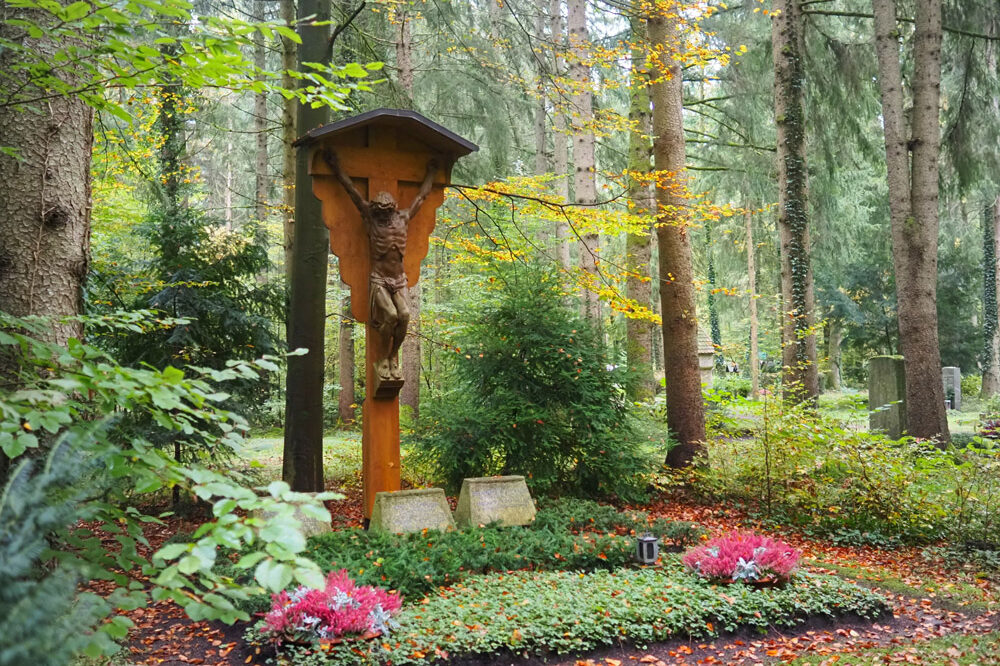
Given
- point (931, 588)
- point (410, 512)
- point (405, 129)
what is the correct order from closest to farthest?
point (931, 588)
point (410, 512)
point (405, 129)

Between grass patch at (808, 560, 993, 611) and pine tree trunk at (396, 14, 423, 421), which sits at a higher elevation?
pine tree trunk at (396, 14, 423, 421)

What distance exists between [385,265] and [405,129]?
1.32 meters

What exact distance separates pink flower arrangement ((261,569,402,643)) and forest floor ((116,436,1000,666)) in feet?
0.81

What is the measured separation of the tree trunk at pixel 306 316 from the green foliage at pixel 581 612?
285cm

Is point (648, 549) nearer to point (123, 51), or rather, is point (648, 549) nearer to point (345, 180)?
point (345, 180)

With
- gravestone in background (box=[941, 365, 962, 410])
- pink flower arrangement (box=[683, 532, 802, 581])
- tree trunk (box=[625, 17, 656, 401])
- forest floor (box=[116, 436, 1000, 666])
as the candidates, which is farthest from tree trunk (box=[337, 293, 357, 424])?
gravestone in background (box=[941, 365, 962, 410])

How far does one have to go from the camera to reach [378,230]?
6.40 meters

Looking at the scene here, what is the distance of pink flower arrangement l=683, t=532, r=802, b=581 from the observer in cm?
534

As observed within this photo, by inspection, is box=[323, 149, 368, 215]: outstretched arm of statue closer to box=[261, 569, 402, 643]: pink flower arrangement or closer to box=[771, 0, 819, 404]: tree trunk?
box=[261, 569, 402, 643]: pink flower arrangement

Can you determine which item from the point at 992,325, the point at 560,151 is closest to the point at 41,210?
the point at 560,151

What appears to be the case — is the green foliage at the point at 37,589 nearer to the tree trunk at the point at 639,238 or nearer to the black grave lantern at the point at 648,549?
the black grave lantern at the point at 648,549

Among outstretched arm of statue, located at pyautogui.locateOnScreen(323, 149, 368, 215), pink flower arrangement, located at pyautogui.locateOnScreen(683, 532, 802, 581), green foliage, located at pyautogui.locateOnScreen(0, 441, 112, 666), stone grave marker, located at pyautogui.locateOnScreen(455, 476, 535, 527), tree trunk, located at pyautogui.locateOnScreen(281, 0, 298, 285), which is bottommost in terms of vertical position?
pink flower arrangement, located at pyautogui.locateOnScreen(683, 532, 802, 581)

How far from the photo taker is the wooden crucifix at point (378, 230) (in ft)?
21.0

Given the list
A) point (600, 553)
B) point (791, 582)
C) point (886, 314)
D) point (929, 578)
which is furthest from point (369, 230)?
point (886, 314)
